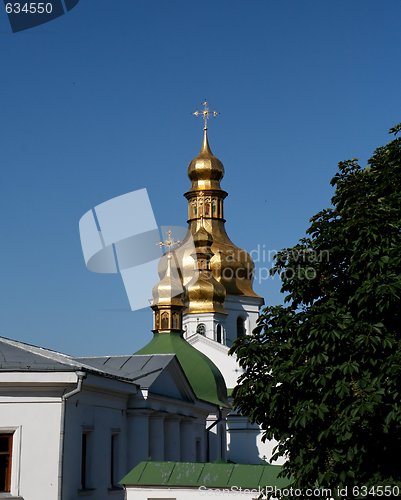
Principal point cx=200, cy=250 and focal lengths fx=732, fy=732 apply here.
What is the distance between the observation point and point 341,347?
1069cm

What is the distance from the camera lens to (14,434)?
14914 mm

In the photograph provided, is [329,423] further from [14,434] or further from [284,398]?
[14,434]

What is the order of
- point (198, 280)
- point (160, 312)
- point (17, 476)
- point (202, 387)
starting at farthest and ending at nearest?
1. point (198, 280)
2. point (160, 312)
3. point (202, 387)
4. point (17, 476)

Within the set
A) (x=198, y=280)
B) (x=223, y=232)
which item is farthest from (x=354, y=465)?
(x=223, y=232)

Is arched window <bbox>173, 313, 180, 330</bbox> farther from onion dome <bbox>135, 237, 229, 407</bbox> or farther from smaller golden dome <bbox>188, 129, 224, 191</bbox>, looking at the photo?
smaller golden dome <bbox>188, 129, 224, 191</bbox>

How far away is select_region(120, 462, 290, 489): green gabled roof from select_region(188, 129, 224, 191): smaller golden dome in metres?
44.8

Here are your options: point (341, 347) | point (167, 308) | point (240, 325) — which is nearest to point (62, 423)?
point (341, 347)

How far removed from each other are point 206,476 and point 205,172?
150ft

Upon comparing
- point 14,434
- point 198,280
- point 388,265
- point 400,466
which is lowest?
point 400,466

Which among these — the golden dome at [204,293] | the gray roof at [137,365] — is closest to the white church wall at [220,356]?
the golden dome at [204,293]

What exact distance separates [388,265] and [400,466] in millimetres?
2905

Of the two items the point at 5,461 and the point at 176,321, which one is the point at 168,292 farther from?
the point at 5,461

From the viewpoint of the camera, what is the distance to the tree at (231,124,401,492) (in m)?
10.2

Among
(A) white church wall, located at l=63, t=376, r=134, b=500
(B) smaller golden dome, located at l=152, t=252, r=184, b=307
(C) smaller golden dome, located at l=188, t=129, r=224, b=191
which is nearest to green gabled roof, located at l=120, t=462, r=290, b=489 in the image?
(A) white church wall, located at l=63, t=376, r=134, b=500
